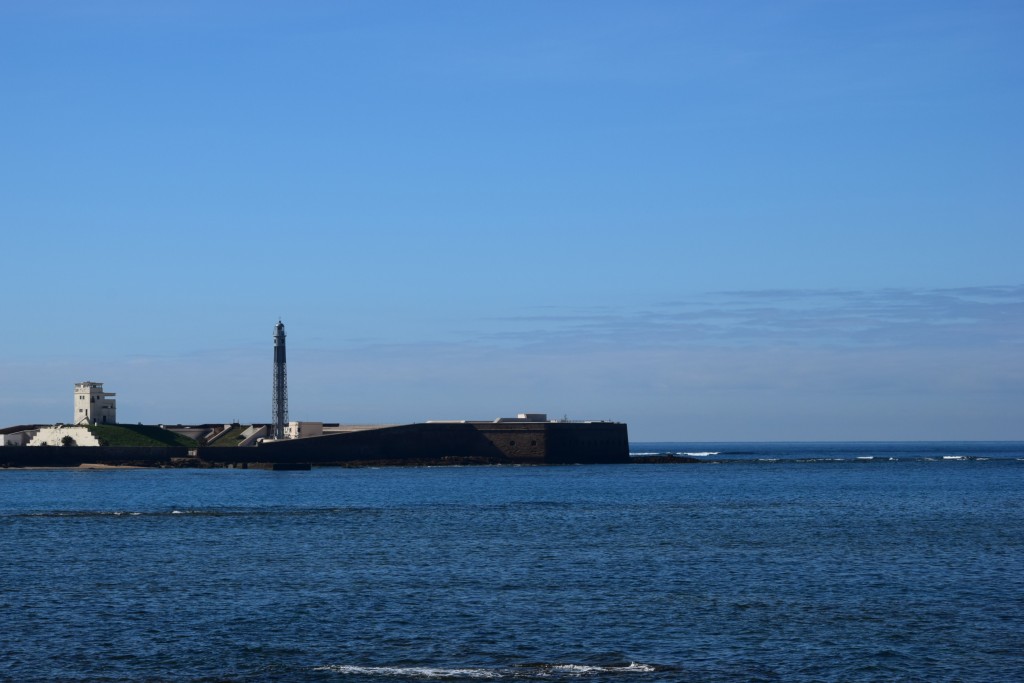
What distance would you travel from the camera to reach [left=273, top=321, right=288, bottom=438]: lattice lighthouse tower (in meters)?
126

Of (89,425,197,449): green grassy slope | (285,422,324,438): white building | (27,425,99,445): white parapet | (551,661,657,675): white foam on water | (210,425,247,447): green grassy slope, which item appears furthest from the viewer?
(210,425,247,447): green grassy slope

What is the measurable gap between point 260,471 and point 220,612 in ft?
292

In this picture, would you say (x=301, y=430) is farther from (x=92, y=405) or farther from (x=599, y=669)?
(x=599, y=669)

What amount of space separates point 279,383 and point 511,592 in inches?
3761

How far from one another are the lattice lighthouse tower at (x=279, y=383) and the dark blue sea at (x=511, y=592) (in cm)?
5543

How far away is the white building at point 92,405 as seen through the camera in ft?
432

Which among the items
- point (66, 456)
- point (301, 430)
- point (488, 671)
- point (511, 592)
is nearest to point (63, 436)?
point (66, 456)

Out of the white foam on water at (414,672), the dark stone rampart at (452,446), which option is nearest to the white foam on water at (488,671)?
the white foam on water at (414,672)

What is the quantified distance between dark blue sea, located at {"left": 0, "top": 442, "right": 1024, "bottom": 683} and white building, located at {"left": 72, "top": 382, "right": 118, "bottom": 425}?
62789 millimetres

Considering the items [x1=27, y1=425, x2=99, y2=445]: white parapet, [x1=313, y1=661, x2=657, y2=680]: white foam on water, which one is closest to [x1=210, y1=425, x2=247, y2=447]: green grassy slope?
[x1=27, y1=425, x2=99, y2=445]: white parapet

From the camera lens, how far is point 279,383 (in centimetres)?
12731

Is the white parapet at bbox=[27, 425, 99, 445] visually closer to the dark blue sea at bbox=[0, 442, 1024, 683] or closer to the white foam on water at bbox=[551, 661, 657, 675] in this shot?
the dark blue sea at bbox=[0, 442, 1024, 683]

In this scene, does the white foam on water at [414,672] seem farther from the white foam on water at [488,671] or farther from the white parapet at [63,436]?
the white parapet at [63,436]

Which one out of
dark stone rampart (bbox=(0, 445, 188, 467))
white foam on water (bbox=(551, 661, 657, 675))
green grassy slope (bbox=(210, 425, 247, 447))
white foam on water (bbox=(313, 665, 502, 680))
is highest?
green grassy slope (bbox=(210, 425, 247, 447))
